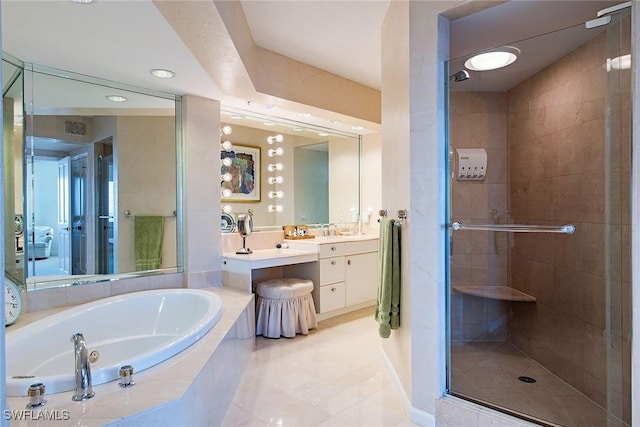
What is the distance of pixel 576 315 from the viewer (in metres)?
2.23

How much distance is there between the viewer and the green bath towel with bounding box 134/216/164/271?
304cm

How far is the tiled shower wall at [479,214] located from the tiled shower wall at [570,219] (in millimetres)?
83

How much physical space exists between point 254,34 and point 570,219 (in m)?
2.48

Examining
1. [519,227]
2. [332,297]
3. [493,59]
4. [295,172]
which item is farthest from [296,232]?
[493,59]

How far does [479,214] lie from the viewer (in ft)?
7.78

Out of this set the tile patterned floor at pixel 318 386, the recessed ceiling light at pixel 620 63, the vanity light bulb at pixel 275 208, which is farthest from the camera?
the vanity light bulb at pixel 275 208

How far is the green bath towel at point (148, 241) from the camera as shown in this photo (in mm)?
3045

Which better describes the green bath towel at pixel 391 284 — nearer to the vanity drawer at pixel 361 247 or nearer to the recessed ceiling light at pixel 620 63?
the recessed ceiling light at pixel 620 63

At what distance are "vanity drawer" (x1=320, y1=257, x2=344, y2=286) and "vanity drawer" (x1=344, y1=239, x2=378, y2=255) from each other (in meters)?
0.14

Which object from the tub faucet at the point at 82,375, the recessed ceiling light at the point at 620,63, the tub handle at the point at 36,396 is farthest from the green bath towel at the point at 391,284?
the tub handle at the point at 36,396

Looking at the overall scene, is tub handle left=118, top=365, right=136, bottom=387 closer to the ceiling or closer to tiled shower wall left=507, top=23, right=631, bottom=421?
the ceiling

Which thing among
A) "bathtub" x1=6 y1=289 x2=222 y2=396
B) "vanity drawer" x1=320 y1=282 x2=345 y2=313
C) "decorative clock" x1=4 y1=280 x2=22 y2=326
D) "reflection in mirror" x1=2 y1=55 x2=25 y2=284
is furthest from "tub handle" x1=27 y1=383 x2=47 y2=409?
"vanity drawer" x1=320 y1=282 x2=345 y2=313

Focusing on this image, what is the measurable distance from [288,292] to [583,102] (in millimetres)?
2561

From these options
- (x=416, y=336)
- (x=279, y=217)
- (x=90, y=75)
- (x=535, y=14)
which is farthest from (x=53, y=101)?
(x=535, y=14)
